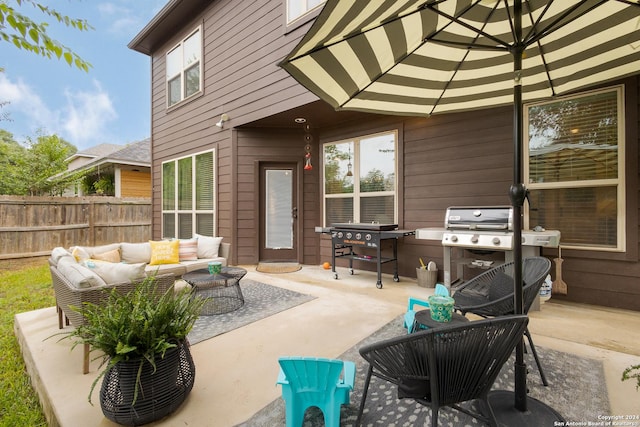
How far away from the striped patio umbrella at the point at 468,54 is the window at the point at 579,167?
1078 mm

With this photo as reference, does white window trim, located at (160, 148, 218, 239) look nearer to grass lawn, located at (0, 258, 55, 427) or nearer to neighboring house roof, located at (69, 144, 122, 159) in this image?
grass lawn, located at (0, 258, 55, 427)

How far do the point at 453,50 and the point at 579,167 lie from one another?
247 cm

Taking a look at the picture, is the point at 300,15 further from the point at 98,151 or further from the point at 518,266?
the point at 98,151

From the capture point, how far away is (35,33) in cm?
145

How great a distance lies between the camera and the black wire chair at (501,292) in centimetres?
188

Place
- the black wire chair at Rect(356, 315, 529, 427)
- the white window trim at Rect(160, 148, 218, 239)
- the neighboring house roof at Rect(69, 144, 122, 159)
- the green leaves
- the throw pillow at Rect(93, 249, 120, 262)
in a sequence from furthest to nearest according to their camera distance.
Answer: the neighboring house roof at Rect(69, 144, 122, 159) < the white window trim at Rect(160, 148, 218, 239) < the throw pillow at Rect(93, 249, 120, 262) < the green leaves < the black wire chair at Rect(356, 315, 529, 427)

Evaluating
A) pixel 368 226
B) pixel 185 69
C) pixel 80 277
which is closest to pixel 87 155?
pixel 185 69

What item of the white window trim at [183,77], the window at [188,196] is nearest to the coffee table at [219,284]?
the window at [188,196]

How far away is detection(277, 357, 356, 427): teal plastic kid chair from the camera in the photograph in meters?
1.43

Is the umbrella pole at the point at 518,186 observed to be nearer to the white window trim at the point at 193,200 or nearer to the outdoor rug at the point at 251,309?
the outdoor rug at the point at 251,309

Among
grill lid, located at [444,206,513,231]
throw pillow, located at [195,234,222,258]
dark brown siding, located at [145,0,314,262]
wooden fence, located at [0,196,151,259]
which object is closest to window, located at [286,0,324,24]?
dark brown siding, located at [145,0,314,262]

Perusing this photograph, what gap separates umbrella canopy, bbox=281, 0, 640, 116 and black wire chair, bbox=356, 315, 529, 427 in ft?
4.57

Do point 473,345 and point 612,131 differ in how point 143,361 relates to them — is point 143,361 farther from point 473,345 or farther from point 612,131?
point 612,131

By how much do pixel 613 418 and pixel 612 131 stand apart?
3082 millimetres
